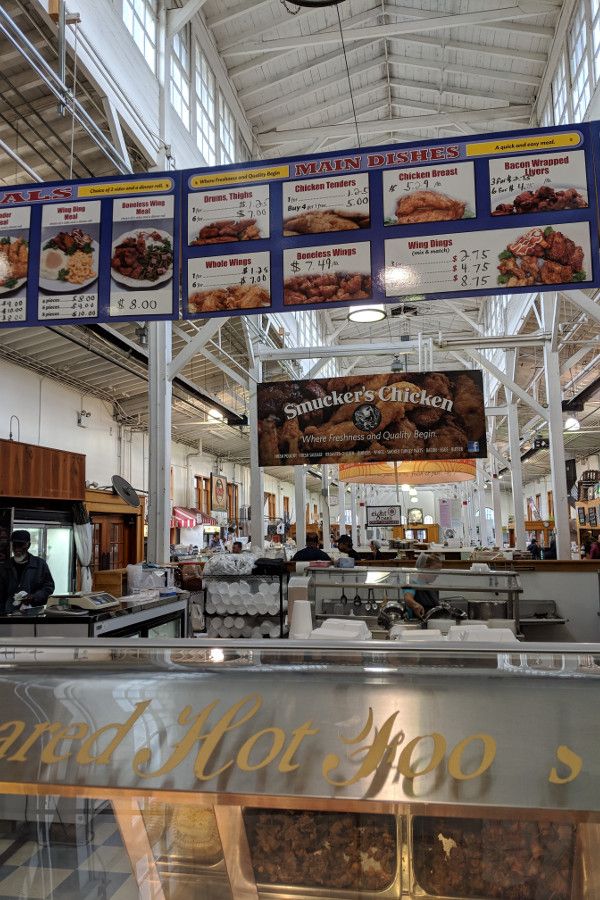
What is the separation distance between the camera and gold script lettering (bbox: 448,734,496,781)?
4.50ft

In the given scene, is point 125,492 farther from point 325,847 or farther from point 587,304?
point 325,847

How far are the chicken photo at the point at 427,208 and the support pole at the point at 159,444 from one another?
15.5 feet

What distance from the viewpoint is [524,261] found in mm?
4293

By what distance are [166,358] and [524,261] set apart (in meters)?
5.38

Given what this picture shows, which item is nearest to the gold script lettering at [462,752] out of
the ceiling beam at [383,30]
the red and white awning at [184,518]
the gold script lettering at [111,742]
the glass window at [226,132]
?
the gold script lettering at [111,742]

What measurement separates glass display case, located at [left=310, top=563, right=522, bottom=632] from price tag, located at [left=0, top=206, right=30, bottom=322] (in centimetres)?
375

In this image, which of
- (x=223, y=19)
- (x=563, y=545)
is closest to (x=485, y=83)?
(x=223, y=19)

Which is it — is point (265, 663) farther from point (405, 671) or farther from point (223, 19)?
point (223, 19)

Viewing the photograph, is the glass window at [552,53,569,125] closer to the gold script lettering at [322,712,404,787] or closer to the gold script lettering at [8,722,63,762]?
the gold script lettering at [322,712,404,787]

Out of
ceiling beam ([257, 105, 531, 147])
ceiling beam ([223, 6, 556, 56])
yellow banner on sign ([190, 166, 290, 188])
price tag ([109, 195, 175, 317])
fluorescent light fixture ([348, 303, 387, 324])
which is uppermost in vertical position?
ceiling beam ([257, 105, 531, 147])

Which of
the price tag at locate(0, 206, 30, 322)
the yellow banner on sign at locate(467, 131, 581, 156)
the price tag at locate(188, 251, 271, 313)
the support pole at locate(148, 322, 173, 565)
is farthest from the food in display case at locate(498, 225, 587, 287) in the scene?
the support pole at locate(148, 322, 173, 565)

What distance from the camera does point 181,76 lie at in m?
9.98

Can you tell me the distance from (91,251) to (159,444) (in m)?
3.81

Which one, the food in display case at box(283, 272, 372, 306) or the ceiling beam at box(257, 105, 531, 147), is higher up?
the ceiling beam at box(257, 105, 531, 147)
